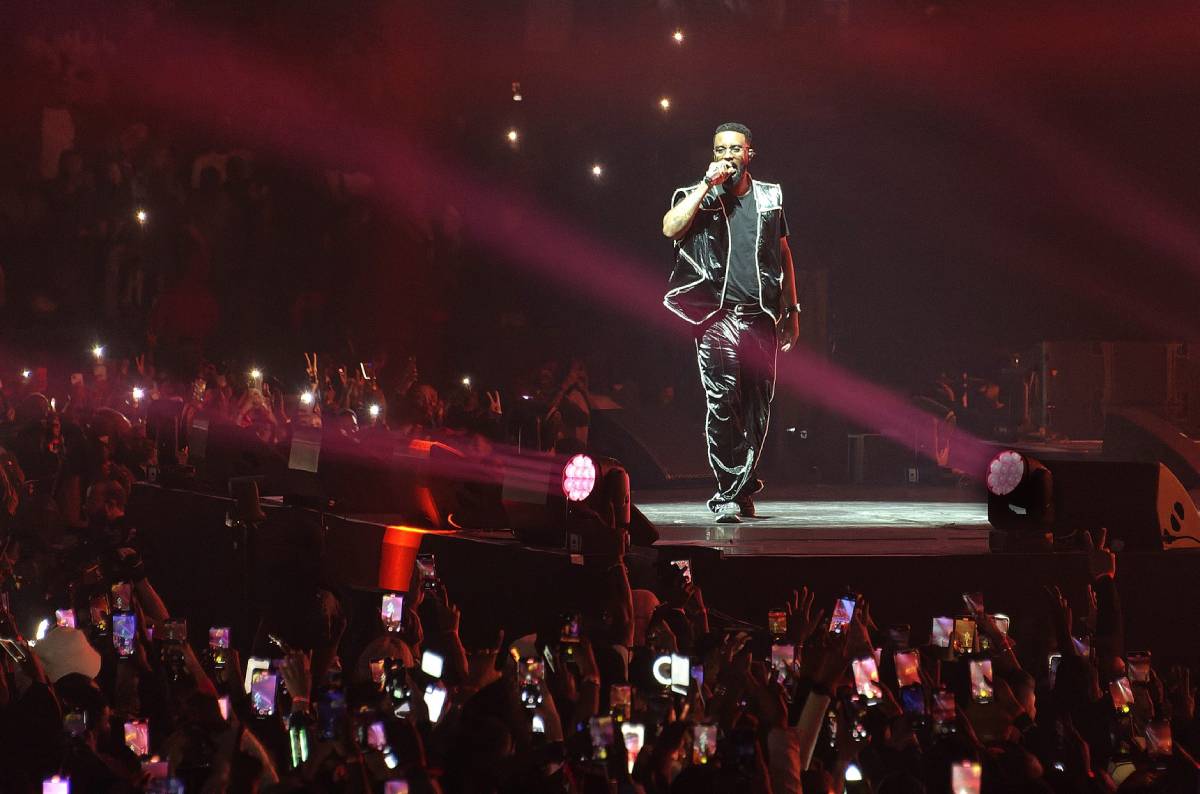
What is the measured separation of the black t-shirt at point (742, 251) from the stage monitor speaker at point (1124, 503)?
2.02 meters

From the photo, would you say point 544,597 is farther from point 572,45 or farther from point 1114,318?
point 572,45

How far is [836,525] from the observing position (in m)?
9.04

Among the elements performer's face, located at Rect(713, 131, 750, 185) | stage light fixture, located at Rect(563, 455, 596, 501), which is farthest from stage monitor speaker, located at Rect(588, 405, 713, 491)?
stage light fixture, located at Rect(563, 455, 596, 501)

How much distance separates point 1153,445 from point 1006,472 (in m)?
6.78

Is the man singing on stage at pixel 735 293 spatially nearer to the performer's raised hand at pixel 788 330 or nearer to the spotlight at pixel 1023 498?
the performer's raised hand at pixel 788 330

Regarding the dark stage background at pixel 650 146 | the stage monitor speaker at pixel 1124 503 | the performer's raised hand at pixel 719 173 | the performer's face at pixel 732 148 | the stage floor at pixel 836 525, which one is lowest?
the stage floor at pixel 836 525

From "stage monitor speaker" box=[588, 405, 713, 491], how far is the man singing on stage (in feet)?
19.8

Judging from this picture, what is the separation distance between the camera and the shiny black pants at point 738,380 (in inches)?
351

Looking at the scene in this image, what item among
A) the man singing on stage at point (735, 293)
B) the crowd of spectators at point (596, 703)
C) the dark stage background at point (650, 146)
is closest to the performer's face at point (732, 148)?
the man singing on stage at point (735, 293)

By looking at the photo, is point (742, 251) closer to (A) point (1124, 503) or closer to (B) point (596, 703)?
(A) point (1124, 503)

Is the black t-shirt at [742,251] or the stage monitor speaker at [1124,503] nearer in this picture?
the stage monitor speaker at [1124,503]

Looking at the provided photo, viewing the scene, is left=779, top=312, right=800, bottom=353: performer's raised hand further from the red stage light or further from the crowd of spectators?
the crowd of spectators

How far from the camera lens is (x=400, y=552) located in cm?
818

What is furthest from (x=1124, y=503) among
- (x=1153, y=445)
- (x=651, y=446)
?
(x=651, y=446)
